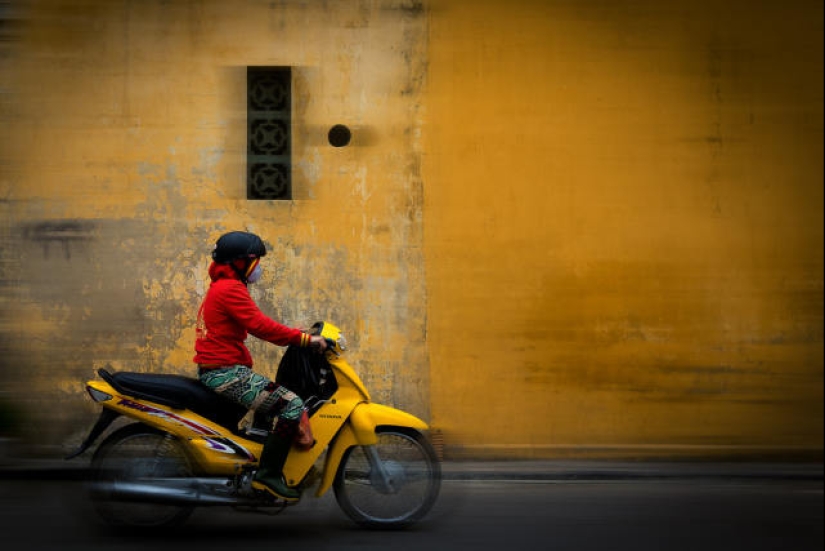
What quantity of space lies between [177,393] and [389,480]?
1.36 metres

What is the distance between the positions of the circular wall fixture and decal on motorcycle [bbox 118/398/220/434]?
3.84 meters

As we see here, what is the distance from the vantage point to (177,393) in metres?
5.79

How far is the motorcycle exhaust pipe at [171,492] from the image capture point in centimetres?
579

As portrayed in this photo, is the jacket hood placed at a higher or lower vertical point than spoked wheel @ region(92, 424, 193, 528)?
higher

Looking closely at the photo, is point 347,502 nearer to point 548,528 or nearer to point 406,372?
point 548,528

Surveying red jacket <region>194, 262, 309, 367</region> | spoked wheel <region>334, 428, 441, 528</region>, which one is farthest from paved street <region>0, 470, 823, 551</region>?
red jacket <region>194, 262, 309, 367</region>

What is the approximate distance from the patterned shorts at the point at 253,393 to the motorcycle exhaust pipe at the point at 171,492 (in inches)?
19.4

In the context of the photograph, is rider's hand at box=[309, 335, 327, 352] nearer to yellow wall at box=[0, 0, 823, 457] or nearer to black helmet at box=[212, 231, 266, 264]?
black helmet at box=[212, 231, 266, 264]

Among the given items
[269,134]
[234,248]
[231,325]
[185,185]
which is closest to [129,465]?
[231,325]

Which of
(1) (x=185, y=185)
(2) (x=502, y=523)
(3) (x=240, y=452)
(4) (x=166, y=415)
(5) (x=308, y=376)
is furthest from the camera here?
(1) (x=185, y=185)

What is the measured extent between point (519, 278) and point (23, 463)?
14.6ft

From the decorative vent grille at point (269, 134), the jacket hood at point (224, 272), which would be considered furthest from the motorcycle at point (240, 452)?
the decorative vent grille at point (269, 134)

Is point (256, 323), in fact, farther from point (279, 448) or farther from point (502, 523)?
point (502, 523)

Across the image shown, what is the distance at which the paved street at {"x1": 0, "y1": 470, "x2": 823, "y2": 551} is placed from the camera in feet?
19.2
